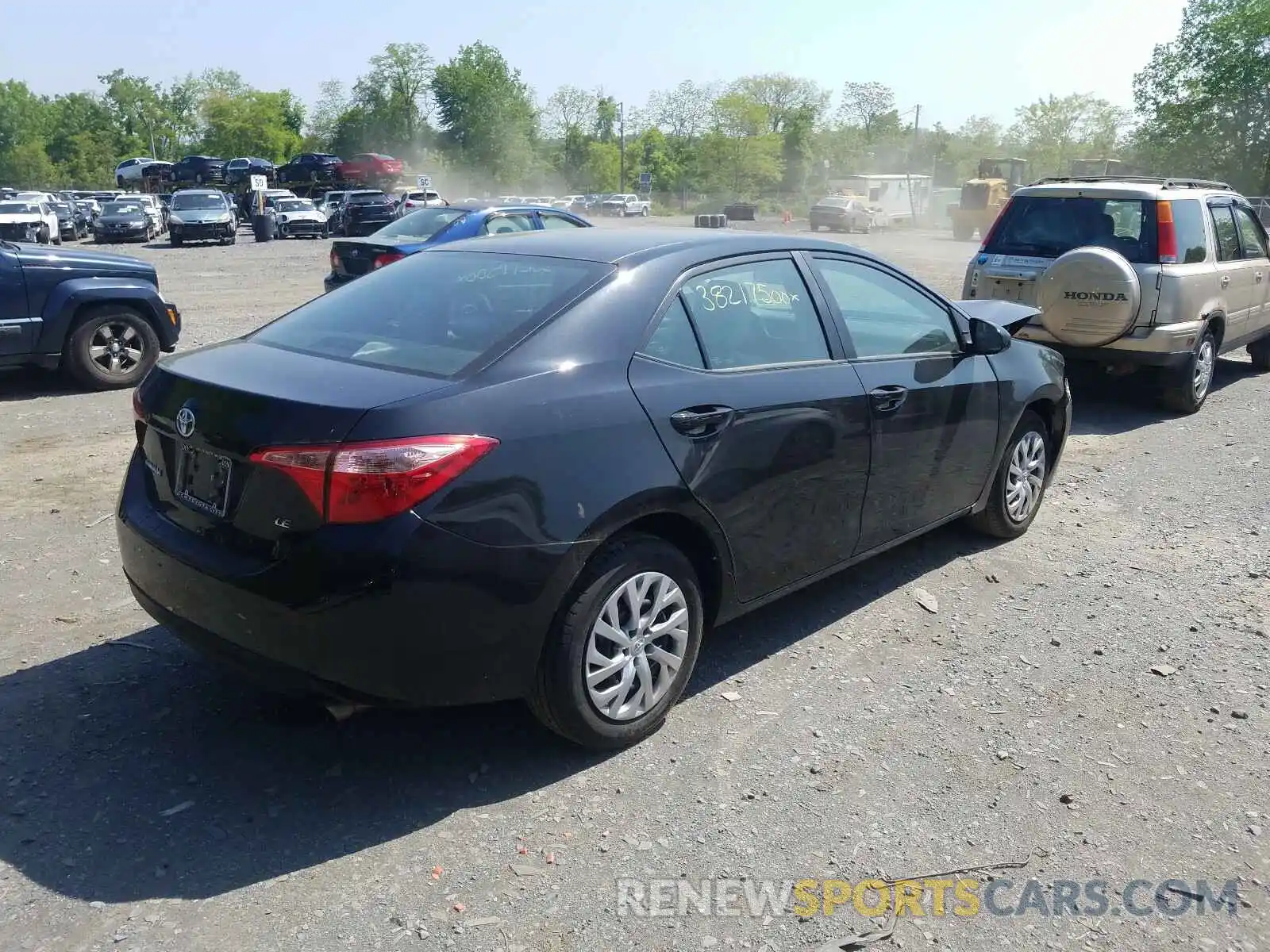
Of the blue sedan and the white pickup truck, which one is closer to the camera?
the blue sedan

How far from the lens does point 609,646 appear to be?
11.1ft

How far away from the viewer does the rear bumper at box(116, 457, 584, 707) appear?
9.42 feet

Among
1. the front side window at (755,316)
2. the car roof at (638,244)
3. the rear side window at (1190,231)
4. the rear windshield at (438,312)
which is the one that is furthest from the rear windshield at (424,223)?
the front side window at (755,316)

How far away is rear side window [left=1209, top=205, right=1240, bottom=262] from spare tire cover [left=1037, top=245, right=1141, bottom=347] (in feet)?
4.59

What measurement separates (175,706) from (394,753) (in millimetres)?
863

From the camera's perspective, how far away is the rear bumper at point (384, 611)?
9.42ft

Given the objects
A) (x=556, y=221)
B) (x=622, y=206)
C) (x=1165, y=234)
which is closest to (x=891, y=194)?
(x=622, y=206)

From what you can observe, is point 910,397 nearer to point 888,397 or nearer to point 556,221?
point 888,397

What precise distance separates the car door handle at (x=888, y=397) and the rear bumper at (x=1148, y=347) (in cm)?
451

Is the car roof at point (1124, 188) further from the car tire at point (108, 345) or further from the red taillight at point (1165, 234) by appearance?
the car tire at point (108, 345)

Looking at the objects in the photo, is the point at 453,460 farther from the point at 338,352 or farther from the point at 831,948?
the point at 831,948

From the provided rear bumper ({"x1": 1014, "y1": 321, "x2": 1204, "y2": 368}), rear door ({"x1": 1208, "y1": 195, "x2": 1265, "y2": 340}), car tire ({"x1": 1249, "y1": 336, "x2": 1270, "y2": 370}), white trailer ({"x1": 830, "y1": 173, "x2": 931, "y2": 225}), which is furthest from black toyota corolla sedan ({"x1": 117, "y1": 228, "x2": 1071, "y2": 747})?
white trailer ({"x1": 830, "y1": 173, "x2": 931, "y2": 225})

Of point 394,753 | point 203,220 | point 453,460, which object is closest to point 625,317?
point 453,460

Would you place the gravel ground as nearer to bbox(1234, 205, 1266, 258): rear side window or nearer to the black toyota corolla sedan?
the black toyota corolla sedan
